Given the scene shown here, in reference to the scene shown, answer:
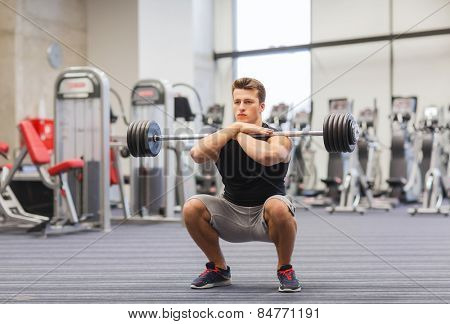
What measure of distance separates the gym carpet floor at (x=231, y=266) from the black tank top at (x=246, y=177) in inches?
16.3

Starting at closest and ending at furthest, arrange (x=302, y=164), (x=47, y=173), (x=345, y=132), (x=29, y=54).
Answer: (x=345, y=132)
(x=47, y=173)
(x=29, y=54)
(x=302, y=164)

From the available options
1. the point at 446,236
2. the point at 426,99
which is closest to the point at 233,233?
the point at 446,236

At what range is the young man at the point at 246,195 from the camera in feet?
7.84

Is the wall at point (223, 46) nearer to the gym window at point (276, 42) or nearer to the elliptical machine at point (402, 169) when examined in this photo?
the gym window at point (276, 42)

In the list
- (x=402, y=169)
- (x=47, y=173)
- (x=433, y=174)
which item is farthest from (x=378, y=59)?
(x=47, y=173)

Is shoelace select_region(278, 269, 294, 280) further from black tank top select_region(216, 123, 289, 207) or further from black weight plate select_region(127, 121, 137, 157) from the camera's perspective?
black weight plate select_region(127, 121, 137, 157)

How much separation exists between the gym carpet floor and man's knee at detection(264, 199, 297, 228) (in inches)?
12.2

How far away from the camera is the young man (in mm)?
2391

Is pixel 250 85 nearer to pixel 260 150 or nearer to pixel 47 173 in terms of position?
pixel 260 150

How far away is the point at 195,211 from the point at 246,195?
0.24 metres

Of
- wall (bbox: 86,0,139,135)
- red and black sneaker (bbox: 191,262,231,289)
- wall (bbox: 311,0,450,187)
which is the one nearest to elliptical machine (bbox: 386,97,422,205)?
wall (bbox: 311,0,450,187)

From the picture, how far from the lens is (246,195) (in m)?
2.59
